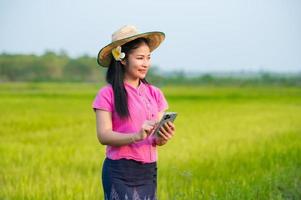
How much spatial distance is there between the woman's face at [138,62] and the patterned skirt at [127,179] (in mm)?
428

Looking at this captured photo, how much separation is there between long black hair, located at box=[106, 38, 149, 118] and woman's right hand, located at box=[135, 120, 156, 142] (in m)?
0.23

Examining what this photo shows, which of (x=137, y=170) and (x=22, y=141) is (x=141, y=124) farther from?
(x=22, y=141)

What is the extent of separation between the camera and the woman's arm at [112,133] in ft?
8.82

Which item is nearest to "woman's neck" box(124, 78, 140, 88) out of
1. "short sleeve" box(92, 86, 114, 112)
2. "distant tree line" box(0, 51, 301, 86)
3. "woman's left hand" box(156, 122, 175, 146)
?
"short sleeve" box(92, 86, 114, 112)

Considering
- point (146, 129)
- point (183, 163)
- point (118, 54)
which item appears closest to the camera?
point (146, 129)

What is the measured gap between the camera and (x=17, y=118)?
15078mm

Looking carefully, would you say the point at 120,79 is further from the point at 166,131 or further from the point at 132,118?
the point at 166,131

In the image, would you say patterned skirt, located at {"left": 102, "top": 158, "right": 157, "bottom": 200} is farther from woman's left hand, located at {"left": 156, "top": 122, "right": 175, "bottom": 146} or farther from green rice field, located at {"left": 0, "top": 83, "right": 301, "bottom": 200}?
green rice field, located at {"left": 0, "top": 83, "right": 301, "bottom": 200}

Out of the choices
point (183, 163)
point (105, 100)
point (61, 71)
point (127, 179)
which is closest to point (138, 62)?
point (105, 100)

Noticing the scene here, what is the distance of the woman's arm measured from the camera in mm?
2689

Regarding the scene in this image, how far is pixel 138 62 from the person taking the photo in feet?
9.68

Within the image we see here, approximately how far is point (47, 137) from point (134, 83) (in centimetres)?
831

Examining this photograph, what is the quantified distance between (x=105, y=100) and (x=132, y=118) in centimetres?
16

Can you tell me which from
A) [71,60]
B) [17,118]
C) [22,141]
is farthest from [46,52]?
[22,141]
